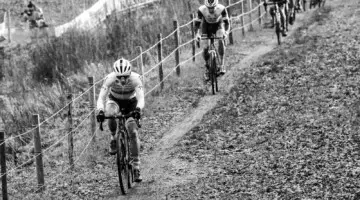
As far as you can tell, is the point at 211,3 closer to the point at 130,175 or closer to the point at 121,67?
the point at 121,67

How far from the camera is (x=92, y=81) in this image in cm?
1098

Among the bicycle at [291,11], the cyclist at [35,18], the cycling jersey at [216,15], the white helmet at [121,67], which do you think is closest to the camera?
the white helmet at [121,67]

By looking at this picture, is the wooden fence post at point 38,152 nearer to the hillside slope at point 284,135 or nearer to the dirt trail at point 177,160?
the dirt trail at point 177,160

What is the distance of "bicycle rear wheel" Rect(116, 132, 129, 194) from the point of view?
8.49 meters

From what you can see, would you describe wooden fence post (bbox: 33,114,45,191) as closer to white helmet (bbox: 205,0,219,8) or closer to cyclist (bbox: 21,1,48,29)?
white helmet (bbox: 205,0,219,8)

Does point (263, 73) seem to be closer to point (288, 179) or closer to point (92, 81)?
point (92, 81)

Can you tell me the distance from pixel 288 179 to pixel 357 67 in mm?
6410

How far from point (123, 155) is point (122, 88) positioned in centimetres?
101

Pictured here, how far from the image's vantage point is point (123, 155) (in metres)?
8.61

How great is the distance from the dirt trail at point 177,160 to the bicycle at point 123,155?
6.8 inches

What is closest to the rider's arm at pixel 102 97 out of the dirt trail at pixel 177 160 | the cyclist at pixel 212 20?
the dirt trail at pixel 177 160

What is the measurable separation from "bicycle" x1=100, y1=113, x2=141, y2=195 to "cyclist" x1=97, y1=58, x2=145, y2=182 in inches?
4.0

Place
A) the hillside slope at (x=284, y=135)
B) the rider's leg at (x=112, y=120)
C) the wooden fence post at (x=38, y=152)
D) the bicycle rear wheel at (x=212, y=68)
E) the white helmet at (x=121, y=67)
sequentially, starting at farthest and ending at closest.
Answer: the bicycle rear wheel at (x=212, y=68), the wooden fence post at (x=38, y=152), the rider's leg at (x=112, y=120), the white helmet at (x=121, y=67), the hillside slope at (x=284, y=135)

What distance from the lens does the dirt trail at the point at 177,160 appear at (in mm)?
9078
